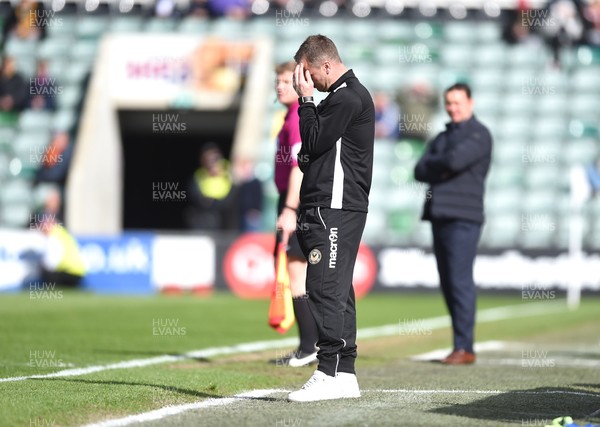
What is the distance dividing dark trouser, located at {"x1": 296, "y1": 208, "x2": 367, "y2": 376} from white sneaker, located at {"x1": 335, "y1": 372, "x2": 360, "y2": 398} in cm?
7

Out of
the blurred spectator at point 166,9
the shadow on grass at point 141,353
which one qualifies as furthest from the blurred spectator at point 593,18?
the shadow on grass at point 141,353

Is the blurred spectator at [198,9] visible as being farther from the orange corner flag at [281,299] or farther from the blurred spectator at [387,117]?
the orange corner flag at [281,299]

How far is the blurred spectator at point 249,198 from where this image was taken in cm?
2344

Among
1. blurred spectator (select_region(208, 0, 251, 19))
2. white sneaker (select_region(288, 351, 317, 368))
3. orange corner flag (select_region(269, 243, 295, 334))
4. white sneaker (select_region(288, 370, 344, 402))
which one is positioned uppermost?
blurred spectator (select_region(208, 0, 251, 19))

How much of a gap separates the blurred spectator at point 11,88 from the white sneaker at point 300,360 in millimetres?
17948

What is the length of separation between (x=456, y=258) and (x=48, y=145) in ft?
56.3

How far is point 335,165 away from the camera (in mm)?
7434

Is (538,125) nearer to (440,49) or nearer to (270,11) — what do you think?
(440,49)

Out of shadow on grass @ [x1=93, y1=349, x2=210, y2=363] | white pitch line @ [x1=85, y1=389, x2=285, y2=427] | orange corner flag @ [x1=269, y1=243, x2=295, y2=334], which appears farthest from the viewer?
shadow on grass @ [x1=93, y1=349, x2=210, y2=363]

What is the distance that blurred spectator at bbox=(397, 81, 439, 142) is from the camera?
85.7ft

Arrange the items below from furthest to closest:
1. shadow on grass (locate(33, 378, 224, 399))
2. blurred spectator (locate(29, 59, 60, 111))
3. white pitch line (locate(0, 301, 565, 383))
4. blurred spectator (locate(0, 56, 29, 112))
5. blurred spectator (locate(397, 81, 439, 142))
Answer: blurred spectator (locate(29, 59, 60, 111)) → blurred spectator (locate(0, 56, 29, 112)) → blurred spectator (locate(397, 81, 439, 142)) → white pitch line (locate(0, 301, 565, 383)) → shadow on grass (locate(33, 378, 224, 399))

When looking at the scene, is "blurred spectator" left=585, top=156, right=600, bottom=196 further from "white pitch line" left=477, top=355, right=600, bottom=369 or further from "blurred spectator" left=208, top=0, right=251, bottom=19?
"white pitch line" left=477, top=355, right=600, bottom=369

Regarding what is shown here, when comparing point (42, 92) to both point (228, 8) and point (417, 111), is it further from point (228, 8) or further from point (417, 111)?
point (417, 111)

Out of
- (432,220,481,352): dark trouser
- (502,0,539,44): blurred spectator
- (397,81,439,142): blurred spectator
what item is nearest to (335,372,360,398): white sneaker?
(432,220,481,352): dark trouser
